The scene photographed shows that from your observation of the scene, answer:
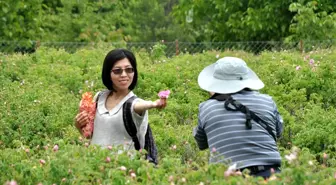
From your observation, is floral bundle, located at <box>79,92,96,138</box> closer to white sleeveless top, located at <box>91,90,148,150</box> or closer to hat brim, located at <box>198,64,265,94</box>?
white sleeveless top, located at <box>91,90,148,150</box>

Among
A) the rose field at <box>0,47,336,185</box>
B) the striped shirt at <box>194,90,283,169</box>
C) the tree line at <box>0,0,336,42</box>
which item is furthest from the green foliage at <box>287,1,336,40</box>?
the striped shirt at <box>194,90,283,169</box>

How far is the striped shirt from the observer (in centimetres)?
503

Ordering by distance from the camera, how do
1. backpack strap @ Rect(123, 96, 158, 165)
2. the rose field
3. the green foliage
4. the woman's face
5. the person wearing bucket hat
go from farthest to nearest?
the green foliage → the woman's face → backpack strap @ Rect(123, 96, 158, 165) → the person wearing bucket hat → the rose field

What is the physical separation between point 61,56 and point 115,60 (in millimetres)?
7462

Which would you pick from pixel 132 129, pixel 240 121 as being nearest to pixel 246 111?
pixel 240 121

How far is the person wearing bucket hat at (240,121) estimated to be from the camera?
16.5ft

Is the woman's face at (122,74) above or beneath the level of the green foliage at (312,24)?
above

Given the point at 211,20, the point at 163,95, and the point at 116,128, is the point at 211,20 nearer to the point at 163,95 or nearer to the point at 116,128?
the point at 116,128

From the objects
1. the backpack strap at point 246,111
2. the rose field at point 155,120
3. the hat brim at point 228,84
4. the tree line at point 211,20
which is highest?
the hat brim at point 228,84

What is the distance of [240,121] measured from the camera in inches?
200

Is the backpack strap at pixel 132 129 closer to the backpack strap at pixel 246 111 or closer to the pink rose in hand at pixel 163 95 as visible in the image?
the pink rose in hand at pixel 163 95

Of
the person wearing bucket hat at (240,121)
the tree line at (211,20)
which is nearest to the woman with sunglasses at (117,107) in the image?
the person wearing bucket hat at (240,121)

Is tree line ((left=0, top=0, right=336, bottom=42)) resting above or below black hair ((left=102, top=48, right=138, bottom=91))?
below

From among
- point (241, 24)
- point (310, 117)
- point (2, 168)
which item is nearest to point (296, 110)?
point (310, 117)
